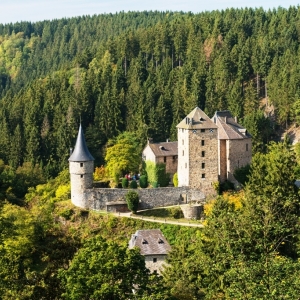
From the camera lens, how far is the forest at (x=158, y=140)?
29.4m

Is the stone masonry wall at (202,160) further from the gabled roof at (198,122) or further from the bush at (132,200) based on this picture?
the bush at (132,200)

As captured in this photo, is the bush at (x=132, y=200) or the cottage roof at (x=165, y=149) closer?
the bush at (x=132, y=200)

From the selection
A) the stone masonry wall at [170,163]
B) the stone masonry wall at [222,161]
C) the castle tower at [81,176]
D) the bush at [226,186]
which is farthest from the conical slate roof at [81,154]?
the bush at [226,186]

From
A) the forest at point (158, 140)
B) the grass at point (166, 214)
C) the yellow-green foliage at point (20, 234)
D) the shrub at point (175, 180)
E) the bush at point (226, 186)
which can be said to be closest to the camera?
the forest at point (158, 140)

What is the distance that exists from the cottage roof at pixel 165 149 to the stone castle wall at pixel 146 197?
7.96 meters

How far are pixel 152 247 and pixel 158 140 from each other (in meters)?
40.1

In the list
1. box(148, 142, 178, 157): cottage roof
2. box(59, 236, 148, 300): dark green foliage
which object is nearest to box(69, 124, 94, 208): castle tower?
box(148, 142, 178, 157): cottage roof

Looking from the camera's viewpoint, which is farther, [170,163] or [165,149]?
[165,149]

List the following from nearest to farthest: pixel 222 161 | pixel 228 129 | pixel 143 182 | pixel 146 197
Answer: pixel 146 197 → pixel 222 161 → pixel 228 129 → pixel 143 182

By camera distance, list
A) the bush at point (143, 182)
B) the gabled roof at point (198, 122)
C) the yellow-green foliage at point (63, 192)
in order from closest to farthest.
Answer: the gabled roof at point (198, 122) → the bush at point (143, 182) → the yellow-green foliage at point (63, 192)

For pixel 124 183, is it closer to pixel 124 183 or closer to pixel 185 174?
pixel 124 183

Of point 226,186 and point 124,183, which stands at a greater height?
point 124,183

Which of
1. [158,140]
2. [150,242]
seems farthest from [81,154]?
[158,140]

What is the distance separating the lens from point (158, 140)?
89.1m
